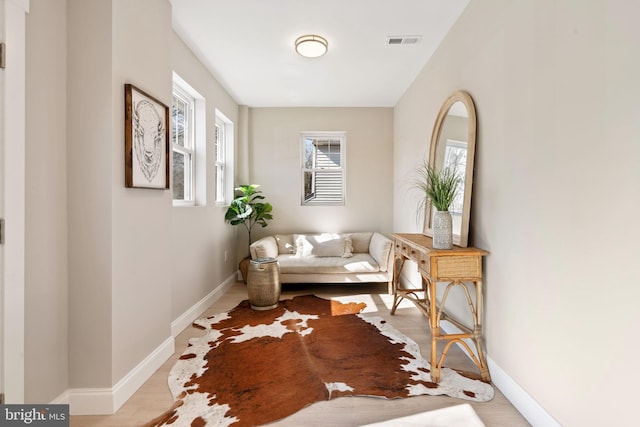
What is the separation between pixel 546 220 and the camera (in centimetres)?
151

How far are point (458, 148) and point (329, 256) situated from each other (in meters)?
2.40

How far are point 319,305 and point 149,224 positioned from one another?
211 cm

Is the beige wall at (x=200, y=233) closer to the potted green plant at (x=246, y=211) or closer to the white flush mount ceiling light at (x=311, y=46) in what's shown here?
the potted green plant at (x=246, y=211)

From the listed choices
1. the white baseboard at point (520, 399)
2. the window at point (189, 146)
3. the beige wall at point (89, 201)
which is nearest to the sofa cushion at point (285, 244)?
the window at point (189, 146)

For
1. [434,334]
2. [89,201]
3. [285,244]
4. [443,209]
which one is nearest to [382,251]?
[285,244]

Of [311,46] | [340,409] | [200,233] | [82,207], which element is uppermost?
[311,46]

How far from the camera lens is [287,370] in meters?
2.10

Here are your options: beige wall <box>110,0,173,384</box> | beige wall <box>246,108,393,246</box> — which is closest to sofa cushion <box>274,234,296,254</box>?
beige wall <box>246,108,393,246</box>

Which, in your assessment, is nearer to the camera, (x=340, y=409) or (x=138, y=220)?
(x=340, y=409)

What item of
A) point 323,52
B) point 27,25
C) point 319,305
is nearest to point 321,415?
point 319,305

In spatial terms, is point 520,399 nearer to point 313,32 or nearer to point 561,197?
point 561,197

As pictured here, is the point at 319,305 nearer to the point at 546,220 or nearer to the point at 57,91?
the point at 546,220

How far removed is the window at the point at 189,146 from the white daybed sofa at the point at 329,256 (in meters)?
1.03

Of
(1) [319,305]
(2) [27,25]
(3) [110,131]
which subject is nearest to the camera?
(2) [27,25]
